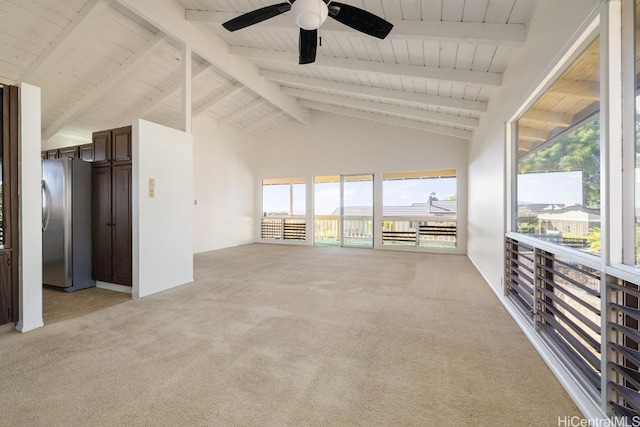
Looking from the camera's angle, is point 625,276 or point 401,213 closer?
point 625,276

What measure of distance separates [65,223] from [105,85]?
249 cm

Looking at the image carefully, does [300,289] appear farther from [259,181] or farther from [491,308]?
[259,181]

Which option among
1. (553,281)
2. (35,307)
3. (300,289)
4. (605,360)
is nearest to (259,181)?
(300,289)

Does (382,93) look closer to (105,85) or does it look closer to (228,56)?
(228,56)

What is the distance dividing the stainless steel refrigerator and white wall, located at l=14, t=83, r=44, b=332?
3.97 ft

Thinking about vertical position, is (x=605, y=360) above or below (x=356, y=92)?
below

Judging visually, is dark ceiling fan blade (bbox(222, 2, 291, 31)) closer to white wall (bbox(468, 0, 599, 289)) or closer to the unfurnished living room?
the unfurnished living room

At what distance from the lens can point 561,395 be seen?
1.66 meters

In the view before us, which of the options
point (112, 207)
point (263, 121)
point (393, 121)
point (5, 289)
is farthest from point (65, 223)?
point (393, 121)

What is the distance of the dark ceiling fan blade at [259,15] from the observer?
242 centimetres

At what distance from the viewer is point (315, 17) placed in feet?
7.50

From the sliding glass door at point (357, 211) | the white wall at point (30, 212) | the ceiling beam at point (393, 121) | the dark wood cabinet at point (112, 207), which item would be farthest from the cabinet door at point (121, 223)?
the sliding glass door at point (357, 211)

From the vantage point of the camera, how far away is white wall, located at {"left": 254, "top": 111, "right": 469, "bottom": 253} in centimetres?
673

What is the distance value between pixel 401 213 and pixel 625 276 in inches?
238
